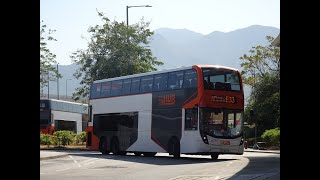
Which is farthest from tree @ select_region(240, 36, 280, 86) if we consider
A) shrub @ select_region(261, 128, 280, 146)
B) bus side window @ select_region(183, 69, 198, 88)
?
bus side window @ select_region(183, 69, 198, 88)

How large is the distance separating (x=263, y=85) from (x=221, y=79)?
2925 centimetres

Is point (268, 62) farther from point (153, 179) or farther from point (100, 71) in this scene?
point (153, 179)

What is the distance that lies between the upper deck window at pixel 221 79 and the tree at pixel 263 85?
21.7 m

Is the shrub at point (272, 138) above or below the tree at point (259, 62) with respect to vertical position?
below

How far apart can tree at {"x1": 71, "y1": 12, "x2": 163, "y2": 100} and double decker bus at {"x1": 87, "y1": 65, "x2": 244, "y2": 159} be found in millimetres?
13082

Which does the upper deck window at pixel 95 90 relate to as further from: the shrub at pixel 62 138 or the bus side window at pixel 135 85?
the shrub at pixel 62 138

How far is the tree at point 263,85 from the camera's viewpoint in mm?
48688

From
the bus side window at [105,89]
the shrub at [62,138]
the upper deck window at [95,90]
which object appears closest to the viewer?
the bus side window at [105,89]

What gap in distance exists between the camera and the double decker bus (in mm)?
23672

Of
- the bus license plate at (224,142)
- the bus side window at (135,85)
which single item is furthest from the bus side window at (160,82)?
the bus license plate at (224,142)

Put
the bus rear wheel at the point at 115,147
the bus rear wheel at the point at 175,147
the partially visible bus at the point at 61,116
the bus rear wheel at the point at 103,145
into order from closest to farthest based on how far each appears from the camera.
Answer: the bus rear wheel at the point at 175,147
the bus rear wheel at the point at 115,147
the bus rear wheel at the point at 103,145
the partially visible bus at the point at 61,116

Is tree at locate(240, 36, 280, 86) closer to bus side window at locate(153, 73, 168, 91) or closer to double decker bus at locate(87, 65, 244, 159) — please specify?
double decker bus at locate(87, 65, 244, 159)

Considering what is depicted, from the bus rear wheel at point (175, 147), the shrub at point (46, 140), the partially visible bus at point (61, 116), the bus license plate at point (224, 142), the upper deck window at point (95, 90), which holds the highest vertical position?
the upper deck window at point (95, 90)
